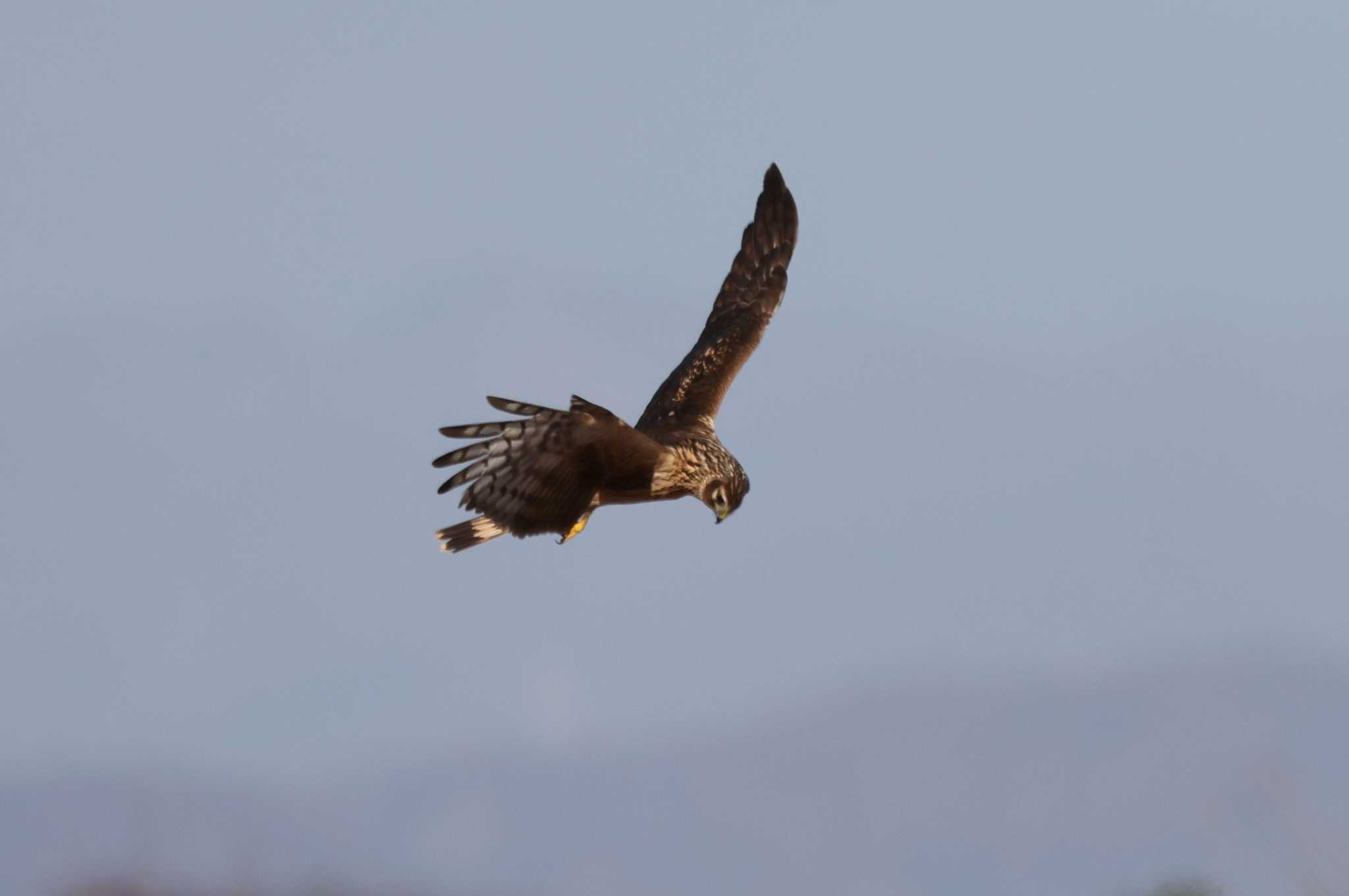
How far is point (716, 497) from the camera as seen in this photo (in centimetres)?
1378

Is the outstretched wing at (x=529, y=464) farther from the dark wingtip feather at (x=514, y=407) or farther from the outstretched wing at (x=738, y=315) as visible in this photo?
the outstretched wing at (x=738, y=315)

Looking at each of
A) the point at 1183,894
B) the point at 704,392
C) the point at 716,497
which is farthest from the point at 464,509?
the point at 1183,894

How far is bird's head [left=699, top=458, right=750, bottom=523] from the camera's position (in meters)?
13.7

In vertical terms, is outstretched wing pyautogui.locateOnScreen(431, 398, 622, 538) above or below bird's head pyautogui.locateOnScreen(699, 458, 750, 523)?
below

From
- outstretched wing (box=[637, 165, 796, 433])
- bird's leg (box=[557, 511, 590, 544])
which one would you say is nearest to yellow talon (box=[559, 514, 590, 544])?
bird's leg (box=[557, 511, 590, 544])

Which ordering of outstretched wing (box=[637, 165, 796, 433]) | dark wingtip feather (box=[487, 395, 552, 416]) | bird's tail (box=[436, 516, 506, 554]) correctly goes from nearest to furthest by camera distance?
1. dark wingtip feather (box=[487, 395, 552, 416])
2. bird's tail (box=[436, 516, 506, 554])
3. outstretched wing (box=[637, 165, 796, 433])

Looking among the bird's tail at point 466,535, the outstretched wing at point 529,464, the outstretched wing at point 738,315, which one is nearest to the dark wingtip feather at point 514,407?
the outstretched wing at point 529,464

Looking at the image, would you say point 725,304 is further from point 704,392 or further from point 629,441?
point 629,441

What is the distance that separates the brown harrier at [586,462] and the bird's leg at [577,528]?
0.02 meters

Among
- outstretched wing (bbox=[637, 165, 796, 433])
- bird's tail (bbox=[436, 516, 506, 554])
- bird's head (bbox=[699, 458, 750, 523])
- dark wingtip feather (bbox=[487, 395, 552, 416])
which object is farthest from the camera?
outstretched wing (bbox=[637, 165, 796, 433])

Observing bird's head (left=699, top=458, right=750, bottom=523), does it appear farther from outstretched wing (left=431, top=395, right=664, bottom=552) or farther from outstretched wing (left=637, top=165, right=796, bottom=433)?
outstretched wing (left=637, top=165, right=796, bottom=433)

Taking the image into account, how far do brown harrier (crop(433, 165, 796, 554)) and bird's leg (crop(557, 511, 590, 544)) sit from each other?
2cm

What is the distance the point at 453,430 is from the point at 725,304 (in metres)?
6.34

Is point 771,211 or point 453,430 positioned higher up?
point 771,211
